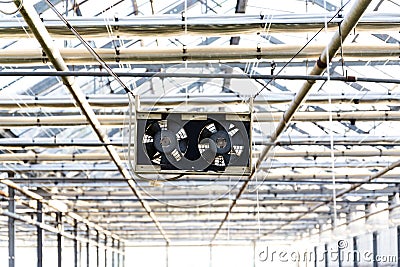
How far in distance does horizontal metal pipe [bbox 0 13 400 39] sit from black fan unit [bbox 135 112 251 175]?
1.60m

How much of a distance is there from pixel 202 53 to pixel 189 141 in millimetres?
2287

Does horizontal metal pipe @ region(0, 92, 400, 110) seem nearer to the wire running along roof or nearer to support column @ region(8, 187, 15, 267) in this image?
the wire running along roof

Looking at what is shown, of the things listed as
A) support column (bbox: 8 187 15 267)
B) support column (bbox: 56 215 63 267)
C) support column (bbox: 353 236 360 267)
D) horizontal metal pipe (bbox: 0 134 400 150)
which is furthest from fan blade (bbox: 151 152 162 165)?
support column (bbox: 353 236 360 267)

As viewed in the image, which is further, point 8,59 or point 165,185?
point 8,59

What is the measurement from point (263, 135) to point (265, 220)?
20.9 m

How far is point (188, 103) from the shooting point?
542 centimetres

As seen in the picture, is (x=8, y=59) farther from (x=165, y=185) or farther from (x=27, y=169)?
(x=27, y=169)

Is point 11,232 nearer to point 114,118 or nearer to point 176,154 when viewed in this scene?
point 114,118

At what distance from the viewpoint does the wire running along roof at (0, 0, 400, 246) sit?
5.71 m

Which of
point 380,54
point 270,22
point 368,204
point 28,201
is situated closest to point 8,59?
point 270,22

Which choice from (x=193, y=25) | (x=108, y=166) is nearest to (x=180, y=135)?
(x=193, y=25)

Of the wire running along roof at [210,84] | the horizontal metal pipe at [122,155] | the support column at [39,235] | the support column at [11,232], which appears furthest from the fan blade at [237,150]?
the support column at [39,235]

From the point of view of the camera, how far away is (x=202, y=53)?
7.47 metres

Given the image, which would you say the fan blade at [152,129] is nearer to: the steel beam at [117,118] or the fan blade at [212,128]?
the fan blade at [212,128]
